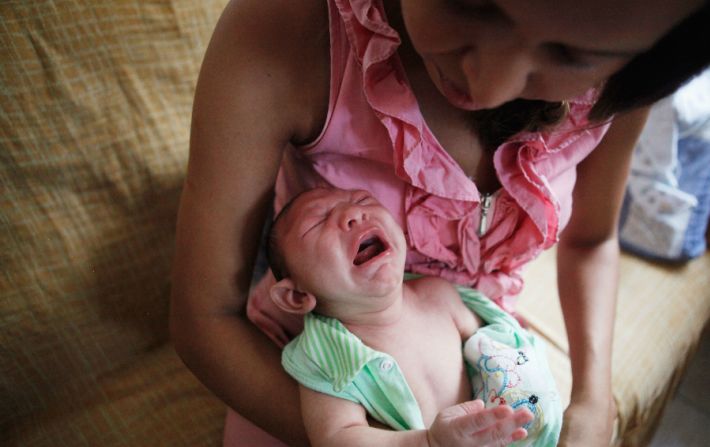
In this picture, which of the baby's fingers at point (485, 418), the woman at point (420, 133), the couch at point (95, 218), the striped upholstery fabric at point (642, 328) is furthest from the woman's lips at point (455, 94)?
the striped upholstery fabric at point (642, 328)

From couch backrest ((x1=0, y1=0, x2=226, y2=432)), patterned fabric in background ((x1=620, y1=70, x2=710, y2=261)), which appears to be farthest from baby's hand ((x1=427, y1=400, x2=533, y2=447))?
patterned fabric in background ((x1=620, y1=70, x2=710, y2=261))

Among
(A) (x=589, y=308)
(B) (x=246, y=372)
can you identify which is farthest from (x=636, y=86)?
(B) (x=246, y=372)

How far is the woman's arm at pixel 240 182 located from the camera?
62 centimetres

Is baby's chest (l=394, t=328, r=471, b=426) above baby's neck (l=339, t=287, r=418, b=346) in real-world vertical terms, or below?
below

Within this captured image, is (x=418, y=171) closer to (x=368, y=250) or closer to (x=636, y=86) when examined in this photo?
(x=368, y=250)

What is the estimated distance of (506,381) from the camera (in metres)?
0.73

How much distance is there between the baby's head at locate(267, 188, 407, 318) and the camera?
2.40 feet

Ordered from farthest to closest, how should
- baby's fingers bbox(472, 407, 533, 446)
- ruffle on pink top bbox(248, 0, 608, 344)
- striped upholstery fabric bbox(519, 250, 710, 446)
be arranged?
→ striped upholstery fabric bbox(519, 250, 710, 446) < ruffle on pink top bbox(248, 0, 608, 344) < baby's fingers bbox(472, 407, 533, 446)

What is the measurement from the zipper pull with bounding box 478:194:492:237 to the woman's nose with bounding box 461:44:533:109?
0.26m

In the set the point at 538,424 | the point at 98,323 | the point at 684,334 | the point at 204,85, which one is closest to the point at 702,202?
the point at 684,334

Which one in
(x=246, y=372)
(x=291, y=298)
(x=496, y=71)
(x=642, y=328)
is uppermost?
(x=496, y=71)

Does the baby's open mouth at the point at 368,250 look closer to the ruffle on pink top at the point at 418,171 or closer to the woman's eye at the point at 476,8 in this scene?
the ruffle on pink top at the point at 418,171

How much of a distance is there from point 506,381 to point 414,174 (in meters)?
0.31

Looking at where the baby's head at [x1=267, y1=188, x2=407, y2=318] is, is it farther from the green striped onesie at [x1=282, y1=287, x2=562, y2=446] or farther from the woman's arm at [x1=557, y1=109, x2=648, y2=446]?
the woman's arm at [x1=557, y1=109, x2=648, y2=446]
